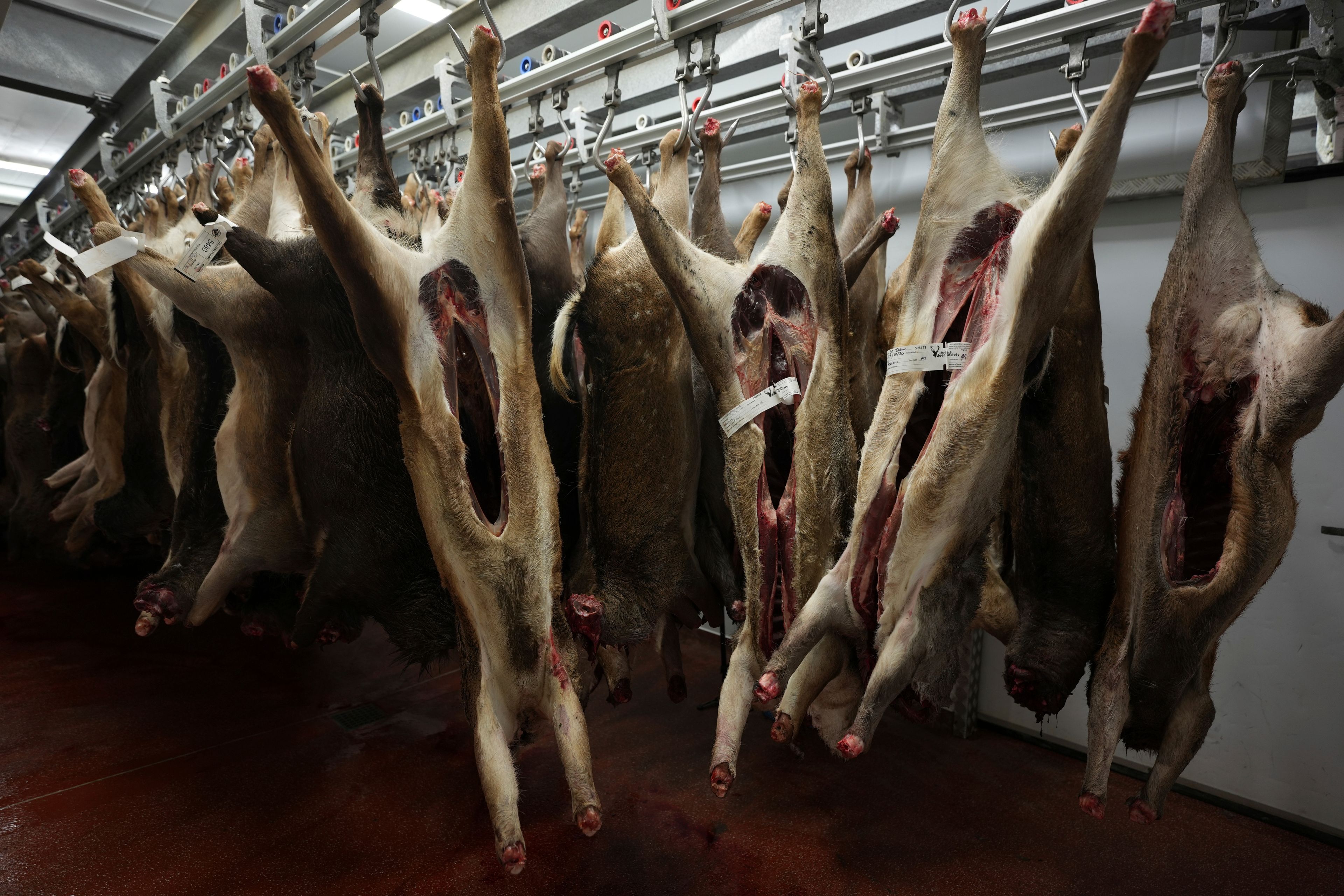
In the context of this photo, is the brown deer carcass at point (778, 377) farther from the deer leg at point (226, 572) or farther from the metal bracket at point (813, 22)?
the deer leg at point (226, 572)

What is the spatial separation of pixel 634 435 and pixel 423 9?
4.09 m

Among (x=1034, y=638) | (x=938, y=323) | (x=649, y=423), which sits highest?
(x=938, y=323)

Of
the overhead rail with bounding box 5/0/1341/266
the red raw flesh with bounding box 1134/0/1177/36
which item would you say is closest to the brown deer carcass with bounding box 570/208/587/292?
the overhead rail with bounding box 5/0/1341/266

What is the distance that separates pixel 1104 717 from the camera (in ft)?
5.14

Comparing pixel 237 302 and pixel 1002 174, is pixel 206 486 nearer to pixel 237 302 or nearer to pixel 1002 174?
pixel 237 302

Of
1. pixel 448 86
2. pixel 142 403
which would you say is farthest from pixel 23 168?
pixel 448 86

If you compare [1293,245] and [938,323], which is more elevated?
[1293,245]

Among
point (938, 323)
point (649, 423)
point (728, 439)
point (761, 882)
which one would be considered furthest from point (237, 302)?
point (761, 882)

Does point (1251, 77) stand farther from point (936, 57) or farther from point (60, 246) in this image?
point (60, 246)

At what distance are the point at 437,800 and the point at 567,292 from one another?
1.72m

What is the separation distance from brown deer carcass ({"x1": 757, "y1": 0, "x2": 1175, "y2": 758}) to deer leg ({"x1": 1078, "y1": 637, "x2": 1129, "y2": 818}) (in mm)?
297

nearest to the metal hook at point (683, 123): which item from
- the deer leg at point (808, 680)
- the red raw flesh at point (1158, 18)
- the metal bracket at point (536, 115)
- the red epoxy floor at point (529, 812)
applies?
the metal bracket at point (536, 115)

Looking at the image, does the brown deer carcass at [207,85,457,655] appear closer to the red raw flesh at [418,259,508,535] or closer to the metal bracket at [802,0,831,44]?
the red raw flesh at [418,259,508,535]

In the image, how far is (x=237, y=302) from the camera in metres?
1.97
